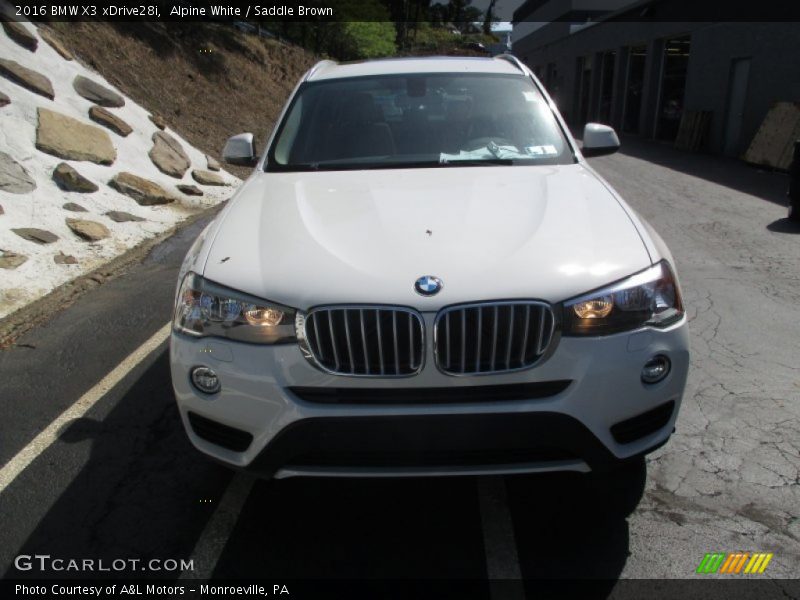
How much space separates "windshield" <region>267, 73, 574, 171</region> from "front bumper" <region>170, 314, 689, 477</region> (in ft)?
5.52

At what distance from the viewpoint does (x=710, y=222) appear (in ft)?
30.2

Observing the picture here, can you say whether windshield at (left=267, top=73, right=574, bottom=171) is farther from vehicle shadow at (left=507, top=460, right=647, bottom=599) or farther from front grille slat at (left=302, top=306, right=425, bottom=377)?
vehicle shadow at (left=507, top=460, right=647, bottom=599)

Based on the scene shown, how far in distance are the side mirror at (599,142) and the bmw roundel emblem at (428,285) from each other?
8.16 feet

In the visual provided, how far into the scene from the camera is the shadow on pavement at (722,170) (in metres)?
12.2

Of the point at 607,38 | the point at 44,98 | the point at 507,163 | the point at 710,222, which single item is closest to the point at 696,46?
the point at 607,38

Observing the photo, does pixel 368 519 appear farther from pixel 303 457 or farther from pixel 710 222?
pixel 710 222

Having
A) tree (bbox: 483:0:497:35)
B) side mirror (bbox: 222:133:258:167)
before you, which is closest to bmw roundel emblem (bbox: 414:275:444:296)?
side mirror (bbox: 222:133:258:167)

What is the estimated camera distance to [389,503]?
312cm

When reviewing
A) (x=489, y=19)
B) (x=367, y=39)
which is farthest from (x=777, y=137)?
(x=489, y=19)

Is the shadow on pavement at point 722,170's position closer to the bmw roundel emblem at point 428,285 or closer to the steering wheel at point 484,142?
the steering wheel at point 484,142

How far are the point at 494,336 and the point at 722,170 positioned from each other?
14520mm

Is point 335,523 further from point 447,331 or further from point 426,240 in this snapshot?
point 426,240

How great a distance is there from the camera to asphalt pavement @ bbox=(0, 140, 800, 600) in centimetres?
275

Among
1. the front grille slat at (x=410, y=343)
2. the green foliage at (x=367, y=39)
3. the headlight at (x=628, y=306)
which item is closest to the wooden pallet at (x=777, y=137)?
the headlight at (x=628, y=306)
